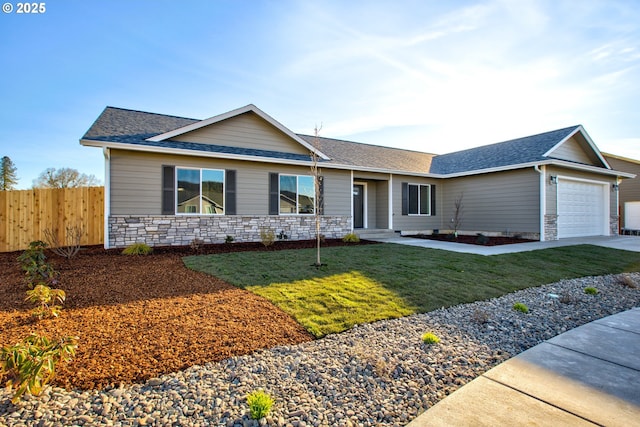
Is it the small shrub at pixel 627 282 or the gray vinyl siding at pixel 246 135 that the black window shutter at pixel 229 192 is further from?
the small shrub at pixel 627 282

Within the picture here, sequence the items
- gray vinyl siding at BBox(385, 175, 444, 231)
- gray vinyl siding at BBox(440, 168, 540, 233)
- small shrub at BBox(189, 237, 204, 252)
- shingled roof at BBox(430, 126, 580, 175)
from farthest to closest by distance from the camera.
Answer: gray vinyl siding at BBox(385, 175, 444, 231), shingled roof at BBox(430, 126, 580, 175), gray vinyl siding at BBox(440, 168, 540, 233), small shrub at BBox(189, 237, 204, 252)

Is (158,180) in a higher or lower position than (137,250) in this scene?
higher

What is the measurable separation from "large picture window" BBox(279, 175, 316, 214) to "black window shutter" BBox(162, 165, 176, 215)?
11.7 feet

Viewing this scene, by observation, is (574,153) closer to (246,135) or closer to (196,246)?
(246,135)

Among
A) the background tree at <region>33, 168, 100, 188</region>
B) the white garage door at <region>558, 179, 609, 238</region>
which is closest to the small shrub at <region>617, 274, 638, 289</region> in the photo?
the white garage door at <region>558, 179, 609, 238</region>

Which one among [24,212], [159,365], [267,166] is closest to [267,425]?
[159,365]

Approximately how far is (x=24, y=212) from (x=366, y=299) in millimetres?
10598

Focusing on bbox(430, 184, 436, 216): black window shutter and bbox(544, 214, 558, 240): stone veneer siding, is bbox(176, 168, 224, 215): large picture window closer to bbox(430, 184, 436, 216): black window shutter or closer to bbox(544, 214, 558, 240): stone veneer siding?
bbox(430, 184, 436, 216): black window shutter

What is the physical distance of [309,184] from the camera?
1217cm

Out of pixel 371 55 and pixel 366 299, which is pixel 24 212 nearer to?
pixel 366 299

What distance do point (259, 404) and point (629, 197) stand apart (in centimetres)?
2618

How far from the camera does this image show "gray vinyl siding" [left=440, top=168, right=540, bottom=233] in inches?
503

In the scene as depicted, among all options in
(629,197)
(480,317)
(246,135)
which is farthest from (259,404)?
(629,197)

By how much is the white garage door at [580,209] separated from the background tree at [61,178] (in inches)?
1171
